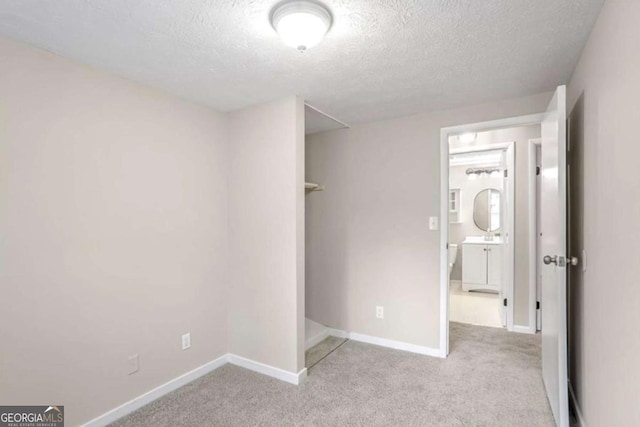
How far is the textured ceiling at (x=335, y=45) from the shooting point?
144 cm

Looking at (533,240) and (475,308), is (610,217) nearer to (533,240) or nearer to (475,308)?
(533,240)

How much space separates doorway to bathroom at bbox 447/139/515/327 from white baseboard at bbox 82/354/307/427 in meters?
2.42

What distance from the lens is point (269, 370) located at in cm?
265

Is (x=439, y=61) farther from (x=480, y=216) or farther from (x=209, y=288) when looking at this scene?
(x=480, y=216)

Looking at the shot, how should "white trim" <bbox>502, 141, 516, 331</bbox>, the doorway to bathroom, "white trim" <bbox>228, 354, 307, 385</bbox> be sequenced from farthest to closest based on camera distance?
the doorway to bathroom
"white trim" <bbox>502, 141, 516, 331</bbox>
"white trim" <bbox>228, 354, 307, 385</bbox>

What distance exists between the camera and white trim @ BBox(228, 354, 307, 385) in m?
2.51

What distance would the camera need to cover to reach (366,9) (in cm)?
144

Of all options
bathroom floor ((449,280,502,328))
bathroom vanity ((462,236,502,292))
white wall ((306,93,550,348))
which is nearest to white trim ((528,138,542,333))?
bathroom floor ((449,280,502,328))

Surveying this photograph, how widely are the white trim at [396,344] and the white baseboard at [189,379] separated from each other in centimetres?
90

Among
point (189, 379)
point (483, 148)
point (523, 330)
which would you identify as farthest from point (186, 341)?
point (483, 148)

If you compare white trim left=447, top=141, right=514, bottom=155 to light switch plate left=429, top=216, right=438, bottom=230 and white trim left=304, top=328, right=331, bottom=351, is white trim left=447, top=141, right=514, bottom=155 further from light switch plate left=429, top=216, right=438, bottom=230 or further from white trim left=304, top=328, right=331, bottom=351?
white trim left=304, top=328, right=331, bottom=351

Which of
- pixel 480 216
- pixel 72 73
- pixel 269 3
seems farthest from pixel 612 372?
pixel 480 216

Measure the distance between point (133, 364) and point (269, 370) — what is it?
1.00 metres

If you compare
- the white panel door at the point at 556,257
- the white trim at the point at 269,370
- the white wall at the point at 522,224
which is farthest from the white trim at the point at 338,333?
the white wall at the point at 522,224
